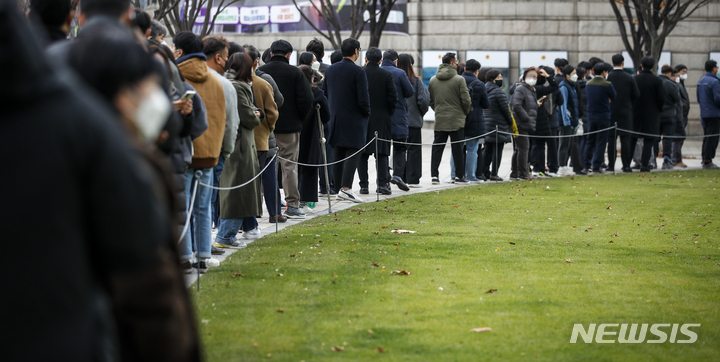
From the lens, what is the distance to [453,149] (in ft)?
47.1

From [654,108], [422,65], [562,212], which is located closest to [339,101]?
[562,212]

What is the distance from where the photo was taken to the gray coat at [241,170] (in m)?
Answer: 7.83

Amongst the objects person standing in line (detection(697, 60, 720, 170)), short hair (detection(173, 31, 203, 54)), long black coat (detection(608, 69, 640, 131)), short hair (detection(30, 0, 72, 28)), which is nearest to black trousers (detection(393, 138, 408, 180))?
long black coat (detection(608, 69, 640, 131))

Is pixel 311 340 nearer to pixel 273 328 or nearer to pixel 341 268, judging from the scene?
pixel 273 328

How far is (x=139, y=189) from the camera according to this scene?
73.9 inches

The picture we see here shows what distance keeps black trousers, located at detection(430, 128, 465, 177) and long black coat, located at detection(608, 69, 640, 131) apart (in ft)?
14.0

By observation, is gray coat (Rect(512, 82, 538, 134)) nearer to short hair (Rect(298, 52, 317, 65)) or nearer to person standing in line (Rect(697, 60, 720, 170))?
person standing in line (Rect(697, 60, 720, 170))

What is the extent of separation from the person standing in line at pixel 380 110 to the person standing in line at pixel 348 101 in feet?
1.62

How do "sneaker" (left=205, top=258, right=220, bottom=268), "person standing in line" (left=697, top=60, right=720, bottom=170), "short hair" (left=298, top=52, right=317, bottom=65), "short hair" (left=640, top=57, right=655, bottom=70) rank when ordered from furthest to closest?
"person standing in line" (left=697, top=60, right=720, bottom=170) < "short hair" (left=640, top=57, right=655, bottom=70) < "short hair" (left=298, top=52, right=317, bottom=65) < "sneaker" (left=205, top=258, right=220, bottom=268)

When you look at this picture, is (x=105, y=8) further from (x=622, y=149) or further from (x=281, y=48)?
(x=622, y=149)

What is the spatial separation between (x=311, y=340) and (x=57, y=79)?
3116 millimetres

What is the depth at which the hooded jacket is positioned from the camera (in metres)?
6.62

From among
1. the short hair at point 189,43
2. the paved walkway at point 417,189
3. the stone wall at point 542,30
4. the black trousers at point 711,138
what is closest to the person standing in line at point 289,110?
the paved walkway at point 417,189

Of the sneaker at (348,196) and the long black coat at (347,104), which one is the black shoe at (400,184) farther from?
the long black coat at (347,104)
